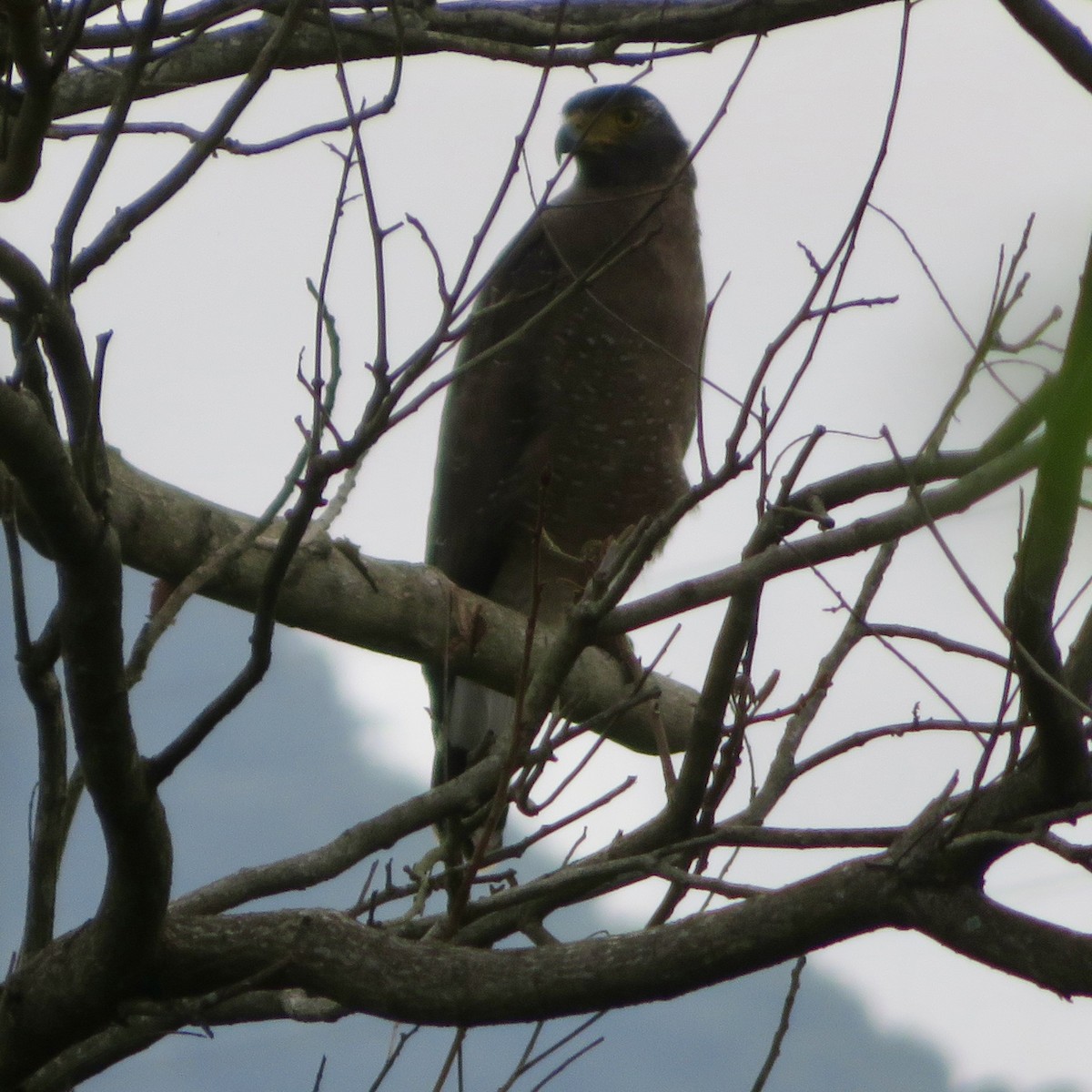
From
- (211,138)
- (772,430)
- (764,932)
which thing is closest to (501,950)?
(764,932)

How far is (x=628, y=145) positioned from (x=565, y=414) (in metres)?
1.10

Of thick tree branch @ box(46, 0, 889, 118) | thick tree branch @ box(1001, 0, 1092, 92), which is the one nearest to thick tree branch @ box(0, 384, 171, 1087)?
thick tree branch @ box(1001, 0, 1092, 92)

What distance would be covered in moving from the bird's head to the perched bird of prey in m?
0.14

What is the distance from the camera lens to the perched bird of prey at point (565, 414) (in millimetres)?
4504

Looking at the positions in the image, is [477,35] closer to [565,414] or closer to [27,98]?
[27,98]

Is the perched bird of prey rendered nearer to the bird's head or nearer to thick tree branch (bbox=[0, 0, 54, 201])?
the bird's head

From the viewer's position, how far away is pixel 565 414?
454 cm

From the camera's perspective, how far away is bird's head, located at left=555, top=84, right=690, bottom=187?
16.1 ft

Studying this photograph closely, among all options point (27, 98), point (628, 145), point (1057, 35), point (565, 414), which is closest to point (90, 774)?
point (27, 98)

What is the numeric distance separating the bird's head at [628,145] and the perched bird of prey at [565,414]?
14 centimetres

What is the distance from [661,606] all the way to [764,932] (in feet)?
1.50

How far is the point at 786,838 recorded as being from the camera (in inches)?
71.8

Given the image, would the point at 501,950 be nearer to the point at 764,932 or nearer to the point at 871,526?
the point at 764,932

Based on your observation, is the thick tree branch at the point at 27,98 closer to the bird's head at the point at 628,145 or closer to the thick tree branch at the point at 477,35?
the thick tree branch at the point at 477,35
